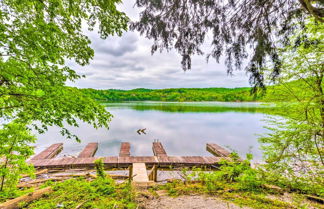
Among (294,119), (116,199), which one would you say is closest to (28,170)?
(116,199)

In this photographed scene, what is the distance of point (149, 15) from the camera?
3111mm

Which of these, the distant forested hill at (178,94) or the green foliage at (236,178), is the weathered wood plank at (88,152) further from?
the distant forested hill at (178,94)

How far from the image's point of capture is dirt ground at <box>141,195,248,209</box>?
3.20m

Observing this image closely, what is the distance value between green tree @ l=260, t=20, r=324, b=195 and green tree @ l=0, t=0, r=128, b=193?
4.69 metres

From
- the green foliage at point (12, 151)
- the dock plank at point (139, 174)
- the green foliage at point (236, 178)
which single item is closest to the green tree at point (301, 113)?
the green foliage at point (236, 178)

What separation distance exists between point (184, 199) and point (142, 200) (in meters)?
0.95

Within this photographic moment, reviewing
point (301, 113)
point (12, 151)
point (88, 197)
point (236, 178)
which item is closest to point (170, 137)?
point (236, 178)

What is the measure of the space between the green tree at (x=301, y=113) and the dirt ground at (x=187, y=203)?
86.4 inches

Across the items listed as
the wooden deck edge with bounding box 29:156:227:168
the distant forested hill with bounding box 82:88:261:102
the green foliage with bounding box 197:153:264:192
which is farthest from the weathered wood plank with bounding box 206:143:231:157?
the distant forested hill with bounding box 82:88:261:102

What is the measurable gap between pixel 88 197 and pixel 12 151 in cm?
189

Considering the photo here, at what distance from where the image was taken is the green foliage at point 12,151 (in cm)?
322

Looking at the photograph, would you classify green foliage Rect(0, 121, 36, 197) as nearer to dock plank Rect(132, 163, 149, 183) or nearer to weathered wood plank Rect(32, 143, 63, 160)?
dock plank Rect(132, 163, 149, 183)

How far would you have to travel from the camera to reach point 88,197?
3.36 meters

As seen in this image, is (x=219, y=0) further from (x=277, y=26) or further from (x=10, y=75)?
(x=10, y=75)
